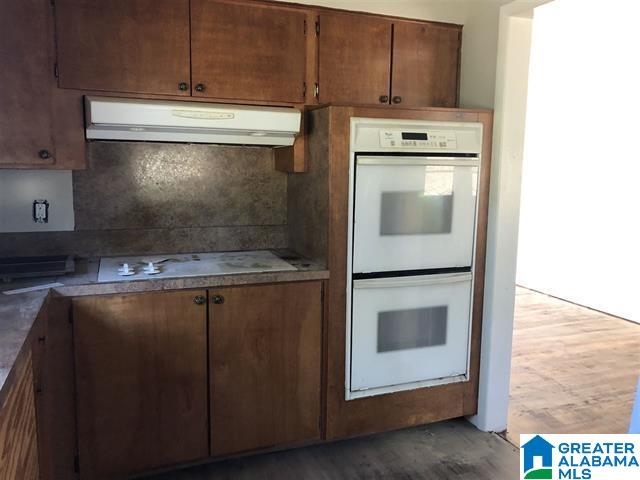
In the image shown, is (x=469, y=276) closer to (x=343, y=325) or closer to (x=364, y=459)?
(x=343, y=325)

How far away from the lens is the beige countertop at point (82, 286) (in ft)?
4.50

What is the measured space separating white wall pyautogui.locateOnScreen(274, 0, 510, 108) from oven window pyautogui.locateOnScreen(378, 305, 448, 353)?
1.04m

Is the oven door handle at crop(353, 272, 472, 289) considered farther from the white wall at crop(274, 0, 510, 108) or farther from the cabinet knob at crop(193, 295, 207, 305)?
the white wall at crop(274, 0, 510, 108)

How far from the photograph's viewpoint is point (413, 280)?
2.40 meters

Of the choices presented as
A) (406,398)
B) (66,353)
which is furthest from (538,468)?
(66,353)

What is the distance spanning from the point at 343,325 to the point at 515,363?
1.75 metres

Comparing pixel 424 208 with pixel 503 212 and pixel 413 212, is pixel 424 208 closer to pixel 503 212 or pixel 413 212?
pixel 413 212

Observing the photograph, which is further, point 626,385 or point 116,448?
point 626,385

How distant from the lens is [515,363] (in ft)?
11.5

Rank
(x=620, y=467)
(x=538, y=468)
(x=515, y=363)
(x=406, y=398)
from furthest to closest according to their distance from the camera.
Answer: (x=515, y=363)
(x=406, y=398)
(x=538, y=468)
(x=620, y=467)

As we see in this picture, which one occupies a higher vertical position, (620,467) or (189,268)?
(189,268)

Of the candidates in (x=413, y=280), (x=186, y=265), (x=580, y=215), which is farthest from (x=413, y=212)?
(x=580, y=215)
